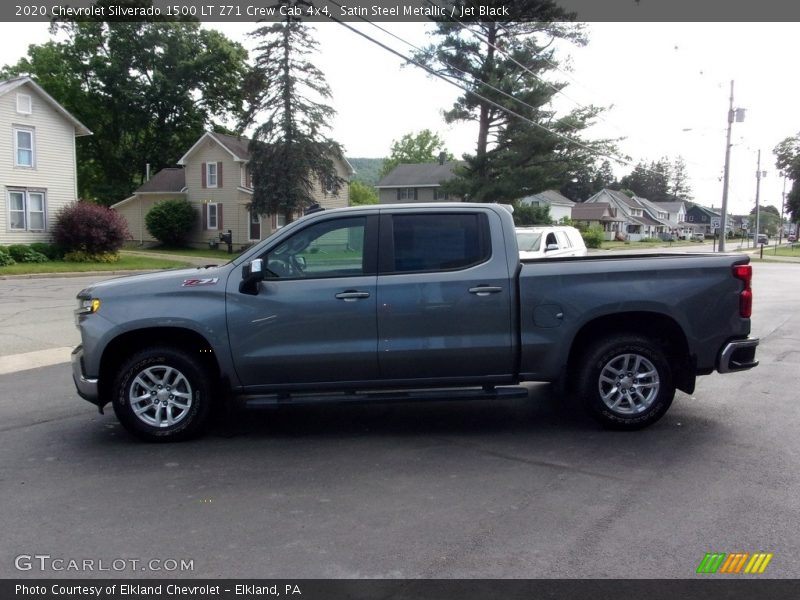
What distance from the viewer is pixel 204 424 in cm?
598

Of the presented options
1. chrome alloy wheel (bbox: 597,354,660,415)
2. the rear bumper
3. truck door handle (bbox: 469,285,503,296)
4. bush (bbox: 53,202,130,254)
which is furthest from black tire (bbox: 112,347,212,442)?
bush (bbox: 53,202,130,254)

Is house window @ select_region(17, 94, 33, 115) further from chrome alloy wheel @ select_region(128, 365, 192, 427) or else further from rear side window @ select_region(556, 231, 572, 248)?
chrome alloy wheel @ select_region(128, 365, 192, 427)

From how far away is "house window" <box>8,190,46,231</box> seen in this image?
31281mm

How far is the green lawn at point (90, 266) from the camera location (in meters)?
25.5

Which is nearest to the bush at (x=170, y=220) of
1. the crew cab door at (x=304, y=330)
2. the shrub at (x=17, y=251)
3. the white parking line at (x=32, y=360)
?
the shrub at (x=17, y=251)

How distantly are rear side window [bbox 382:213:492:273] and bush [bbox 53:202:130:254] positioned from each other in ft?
88.7

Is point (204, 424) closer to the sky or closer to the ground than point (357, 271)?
closer to the ground

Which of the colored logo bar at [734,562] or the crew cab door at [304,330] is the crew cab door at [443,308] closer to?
the crew cab door at [304,330]

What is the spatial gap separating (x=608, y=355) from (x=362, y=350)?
2.10 m

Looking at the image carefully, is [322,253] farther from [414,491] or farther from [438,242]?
[414,491]

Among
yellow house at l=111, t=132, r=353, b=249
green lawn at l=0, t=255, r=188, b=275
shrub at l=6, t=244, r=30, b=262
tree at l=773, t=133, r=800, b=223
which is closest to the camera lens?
green lawn at l=0, t=255, r=188, b=275

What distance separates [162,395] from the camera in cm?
591
